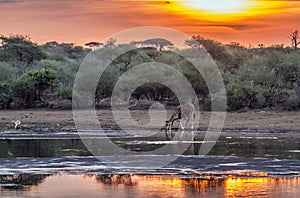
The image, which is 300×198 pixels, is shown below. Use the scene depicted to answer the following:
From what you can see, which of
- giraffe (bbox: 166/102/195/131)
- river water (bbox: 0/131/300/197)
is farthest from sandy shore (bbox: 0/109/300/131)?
river water (bbox: 0/131/300/197)

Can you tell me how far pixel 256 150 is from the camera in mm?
26922

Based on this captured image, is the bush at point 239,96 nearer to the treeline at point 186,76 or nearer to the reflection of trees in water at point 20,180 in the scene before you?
the treeline at point 186,76

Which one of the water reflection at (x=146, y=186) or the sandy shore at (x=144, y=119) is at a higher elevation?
the sandy shore at (x=144, y=119)

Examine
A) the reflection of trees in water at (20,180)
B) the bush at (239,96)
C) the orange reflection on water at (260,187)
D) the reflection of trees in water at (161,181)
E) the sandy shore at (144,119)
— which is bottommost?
the orange reflection on water at (260,187)

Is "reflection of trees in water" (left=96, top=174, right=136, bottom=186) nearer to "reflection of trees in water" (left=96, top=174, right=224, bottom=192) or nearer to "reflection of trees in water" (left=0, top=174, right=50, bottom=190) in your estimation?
"reflection of trees in water" (left=96, top=174, right=224, bottom=192)

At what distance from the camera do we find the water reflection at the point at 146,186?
17.6 meters

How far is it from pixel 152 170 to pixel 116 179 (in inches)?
75.1

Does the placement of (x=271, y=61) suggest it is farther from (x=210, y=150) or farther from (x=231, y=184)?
(x=231, y=184)

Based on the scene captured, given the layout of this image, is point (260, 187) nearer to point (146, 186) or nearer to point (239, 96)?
point (146, 186)

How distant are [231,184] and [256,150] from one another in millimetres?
8239

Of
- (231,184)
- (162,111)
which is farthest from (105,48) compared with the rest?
(231,184)

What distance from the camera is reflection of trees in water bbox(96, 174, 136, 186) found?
64.1 ft

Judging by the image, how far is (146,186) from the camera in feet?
61.6

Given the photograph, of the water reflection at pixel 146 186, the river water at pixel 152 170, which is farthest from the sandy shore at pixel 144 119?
the water reflection at pixel 146 186
